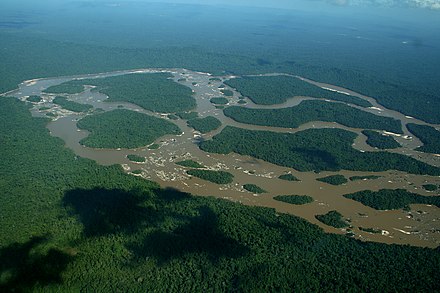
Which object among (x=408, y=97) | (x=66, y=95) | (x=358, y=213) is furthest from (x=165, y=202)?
(x=408, y=97)

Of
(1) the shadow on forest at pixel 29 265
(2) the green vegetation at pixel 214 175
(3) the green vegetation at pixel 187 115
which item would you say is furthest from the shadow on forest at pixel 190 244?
(3) the green vegetation at pixel 187 115

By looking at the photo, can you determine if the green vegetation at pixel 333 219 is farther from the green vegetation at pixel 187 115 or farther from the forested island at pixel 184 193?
the green vegetation at pixel 187 115

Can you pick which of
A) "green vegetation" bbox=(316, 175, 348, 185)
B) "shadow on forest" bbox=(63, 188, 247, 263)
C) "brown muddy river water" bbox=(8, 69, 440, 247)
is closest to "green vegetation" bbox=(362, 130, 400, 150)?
"brown muddy river water" bbox=(8, 69, 440, 247)

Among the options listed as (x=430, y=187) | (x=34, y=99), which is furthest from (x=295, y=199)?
(x=34, y=99)

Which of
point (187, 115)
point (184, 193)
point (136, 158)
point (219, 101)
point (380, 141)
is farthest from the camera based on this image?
point (219, 101)

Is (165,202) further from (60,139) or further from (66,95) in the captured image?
(66,95)

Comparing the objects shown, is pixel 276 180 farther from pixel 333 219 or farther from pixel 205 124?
pixel 205 124
